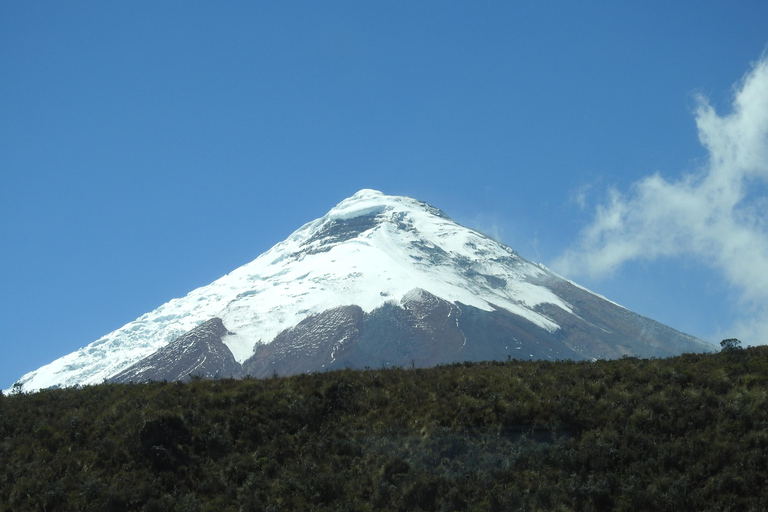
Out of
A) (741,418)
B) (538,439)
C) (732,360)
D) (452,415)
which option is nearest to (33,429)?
(452,415)

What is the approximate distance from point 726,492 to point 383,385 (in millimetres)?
14098

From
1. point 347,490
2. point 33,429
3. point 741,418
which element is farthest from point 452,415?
point 33,429

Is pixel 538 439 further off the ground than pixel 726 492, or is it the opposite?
pixel 538 439

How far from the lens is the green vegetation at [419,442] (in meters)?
23.1

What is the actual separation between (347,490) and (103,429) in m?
10.7

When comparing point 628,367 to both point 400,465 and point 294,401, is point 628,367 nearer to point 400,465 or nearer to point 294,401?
point 400,465

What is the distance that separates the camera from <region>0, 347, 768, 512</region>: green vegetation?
75.9 ft

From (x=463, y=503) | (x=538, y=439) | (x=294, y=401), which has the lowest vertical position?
(x=463, y=503)

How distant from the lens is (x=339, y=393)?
1206 inches

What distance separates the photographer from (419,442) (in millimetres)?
26234

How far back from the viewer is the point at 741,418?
24.6 m

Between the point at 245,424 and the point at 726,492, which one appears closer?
the point at 726,492

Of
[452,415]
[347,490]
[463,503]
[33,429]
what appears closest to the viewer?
[463,503]

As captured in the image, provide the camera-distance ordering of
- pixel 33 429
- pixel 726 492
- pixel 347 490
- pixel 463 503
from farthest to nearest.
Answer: pixel 33 429
pixel 347 490
pixel 463 503
pixel 726 492
